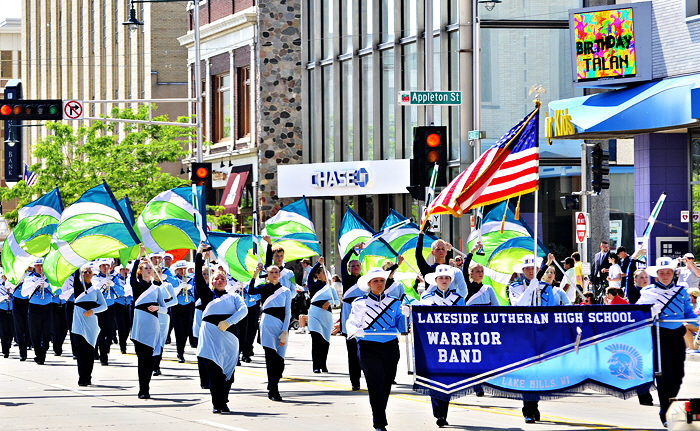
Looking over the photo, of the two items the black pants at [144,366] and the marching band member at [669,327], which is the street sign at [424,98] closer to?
the black pants at [144,366]

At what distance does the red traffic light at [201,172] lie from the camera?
32781 mm

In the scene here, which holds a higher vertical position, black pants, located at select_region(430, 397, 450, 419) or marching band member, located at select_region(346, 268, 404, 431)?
marching band member, located at select_region(346, 268, 404, 431)

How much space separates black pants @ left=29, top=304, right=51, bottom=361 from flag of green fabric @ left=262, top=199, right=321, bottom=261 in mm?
4214

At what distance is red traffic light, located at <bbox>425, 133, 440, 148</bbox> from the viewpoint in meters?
22.1

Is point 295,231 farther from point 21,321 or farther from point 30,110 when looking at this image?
point 30,110

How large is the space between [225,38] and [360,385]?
105 ft

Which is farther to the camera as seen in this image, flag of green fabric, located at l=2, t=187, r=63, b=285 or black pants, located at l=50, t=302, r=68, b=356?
black pants, located at l=50, t=302, r=68, b=356

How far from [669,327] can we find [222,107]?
37431 millimetres

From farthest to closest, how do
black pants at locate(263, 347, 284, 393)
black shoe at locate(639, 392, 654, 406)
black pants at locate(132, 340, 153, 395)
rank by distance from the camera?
black pants at locate(132, 340, 153, 395) → black pants at locate(263, 347, 284, 393) → black shoe at locate(639, 392, 654, 406)

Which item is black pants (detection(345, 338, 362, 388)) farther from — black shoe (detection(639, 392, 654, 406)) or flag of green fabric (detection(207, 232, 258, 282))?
flag of green fabric (detection(207, 232, 258, 282))

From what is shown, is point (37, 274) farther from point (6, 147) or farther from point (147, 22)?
point (6, 147)

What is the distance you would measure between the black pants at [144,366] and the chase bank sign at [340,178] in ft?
75.5

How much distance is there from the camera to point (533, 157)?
606 inches

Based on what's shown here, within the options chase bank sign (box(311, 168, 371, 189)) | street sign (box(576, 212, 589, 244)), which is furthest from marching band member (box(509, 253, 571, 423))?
chase bank sign (box(311, 168, 371, 189))
